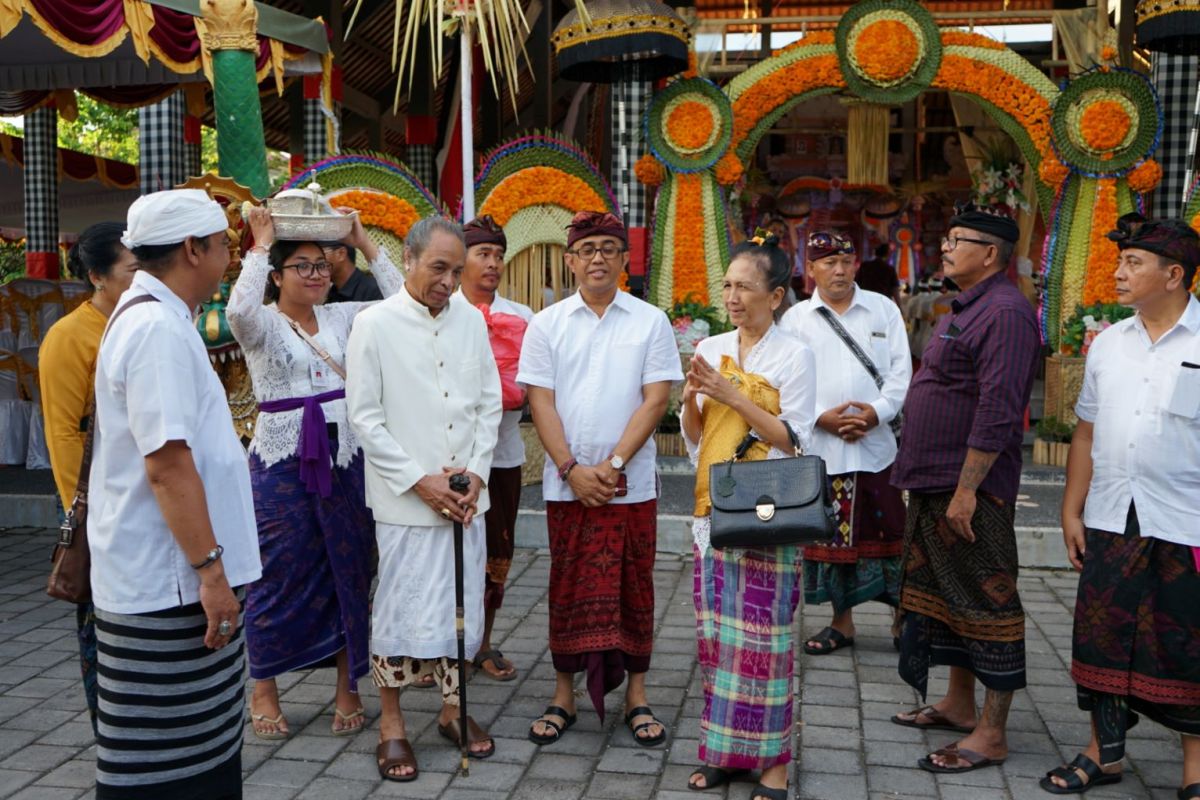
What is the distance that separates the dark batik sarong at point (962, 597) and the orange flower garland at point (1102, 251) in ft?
15.7

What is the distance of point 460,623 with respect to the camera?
3586 mm

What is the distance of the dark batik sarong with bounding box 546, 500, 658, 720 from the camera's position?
384cm

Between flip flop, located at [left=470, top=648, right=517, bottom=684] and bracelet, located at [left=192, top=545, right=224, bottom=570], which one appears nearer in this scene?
bracelet, located at [left=192, top=545, right=224, bottom=570]

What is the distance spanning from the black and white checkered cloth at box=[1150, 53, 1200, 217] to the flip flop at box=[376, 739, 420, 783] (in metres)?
7.05

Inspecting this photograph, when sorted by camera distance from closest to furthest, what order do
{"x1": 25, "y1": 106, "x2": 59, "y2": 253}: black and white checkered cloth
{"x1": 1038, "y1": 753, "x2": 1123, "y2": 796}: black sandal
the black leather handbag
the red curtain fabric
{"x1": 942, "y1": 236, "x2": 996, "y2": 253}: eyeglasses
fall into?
1. the black leather handbag
2. {"x1": 1038, "y1": 753, "x2": 1123, "y2": 796}: black sandal
3. {"x1": 942, "y1": 236, "x2": 996, "y2": 253}: eyeglasses
4. the red curtain fabric
5. {"x1": 25, "y1": 106, "x2": 59, "y2": 253}: black and white checkered cloth

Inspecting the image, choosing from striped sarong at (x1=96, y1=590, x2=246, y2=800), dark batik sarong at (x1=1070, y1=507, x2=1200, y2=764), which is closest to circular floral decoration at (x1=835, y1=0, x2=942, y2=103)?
dark batik sarong at (x1=1070, y1=507, x2=1200, y2=764)

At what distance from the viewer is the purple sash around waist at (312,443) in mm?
3793

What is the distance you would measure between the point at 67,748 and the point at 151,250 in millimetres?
2058

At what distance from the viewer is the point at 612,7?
792cm

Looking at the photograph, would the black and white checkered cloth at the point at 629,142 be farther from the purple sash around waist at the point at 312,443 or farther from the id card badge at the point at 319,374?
the purple sash around waist at the point at 312,443

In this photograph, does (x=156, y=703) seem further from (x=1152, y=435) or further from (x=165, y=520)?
(x=1152, y=435)

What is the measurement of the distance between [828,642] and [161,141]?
25.6 feet

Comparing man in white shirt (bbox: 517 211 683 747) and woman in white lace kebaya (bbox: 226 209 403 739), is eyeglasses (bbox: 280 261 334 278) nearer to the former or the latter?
woman in white lace kebaya (bbox: 226 209 403 739)

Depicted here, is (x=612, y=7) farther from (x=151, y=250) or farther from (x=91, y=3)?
(x=151, y=250)
